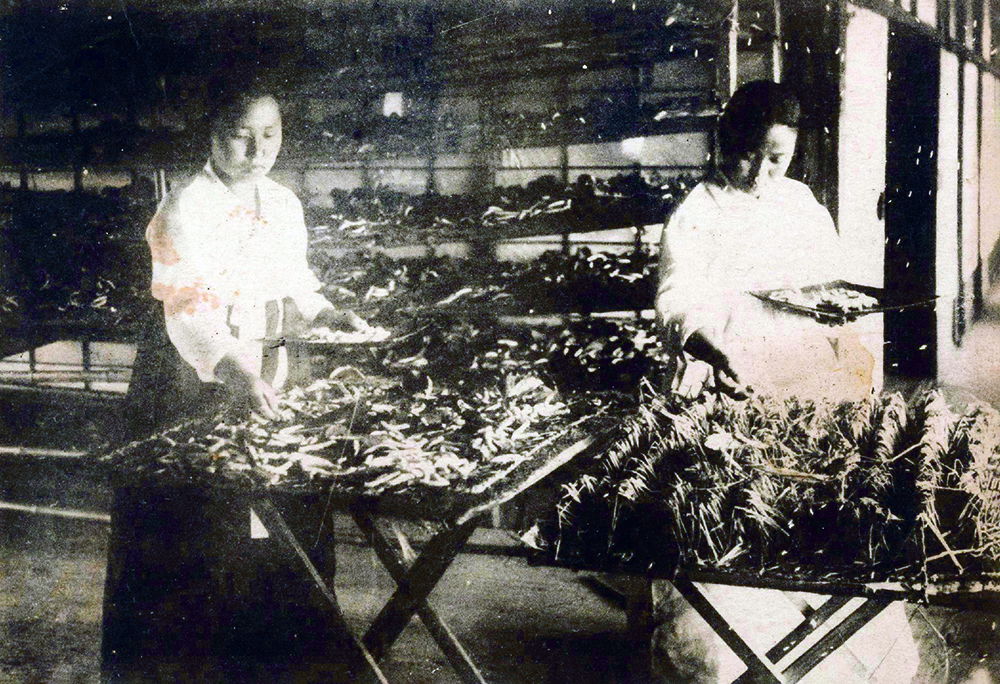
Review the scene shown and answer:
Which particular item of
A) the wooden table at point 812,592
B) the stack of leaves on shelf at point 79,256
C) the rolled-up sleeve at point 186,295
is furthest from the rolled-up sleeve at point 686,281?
the stack of leaves on shelf at point 79,256

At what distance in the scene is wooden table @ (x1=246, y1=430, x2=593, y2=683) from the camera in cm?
244

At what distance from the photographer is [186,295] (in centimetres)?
279

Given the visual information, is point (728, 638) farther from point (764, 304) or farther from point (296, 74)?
point (296, 74)

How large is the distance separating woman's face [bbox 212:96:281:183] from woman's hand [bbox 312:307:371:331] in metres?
0.55

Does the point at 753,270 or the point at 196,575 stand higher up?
the point at 753,270

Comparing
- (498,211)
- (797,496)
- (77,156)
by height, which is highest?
(77,156)

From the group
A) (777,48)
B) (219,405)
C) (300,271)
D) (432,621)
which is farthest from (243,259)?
(777,48)

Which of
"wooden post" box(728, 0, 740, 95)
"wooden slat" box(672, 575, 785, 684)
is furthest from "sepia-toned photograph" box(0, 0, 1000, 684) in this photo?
"wooden slat" box(672, 575, 785, 684)

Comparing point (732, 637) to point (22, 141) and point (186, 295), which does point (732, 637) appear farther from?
point (22, 141)

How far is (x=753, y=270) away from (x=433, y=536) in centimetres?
138

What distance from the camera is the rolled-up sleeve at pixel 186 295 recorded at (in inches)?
109

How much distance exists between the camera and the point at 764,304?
8.48ft

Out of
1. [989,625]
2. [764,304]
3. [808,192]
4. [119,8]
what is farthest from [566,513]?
[119,8]

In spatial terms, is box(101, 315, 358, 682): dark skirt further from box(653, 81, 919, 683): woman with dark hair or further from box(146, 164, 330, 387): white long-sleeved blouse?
box(653, 81, 919, 683): woman with dark hair
